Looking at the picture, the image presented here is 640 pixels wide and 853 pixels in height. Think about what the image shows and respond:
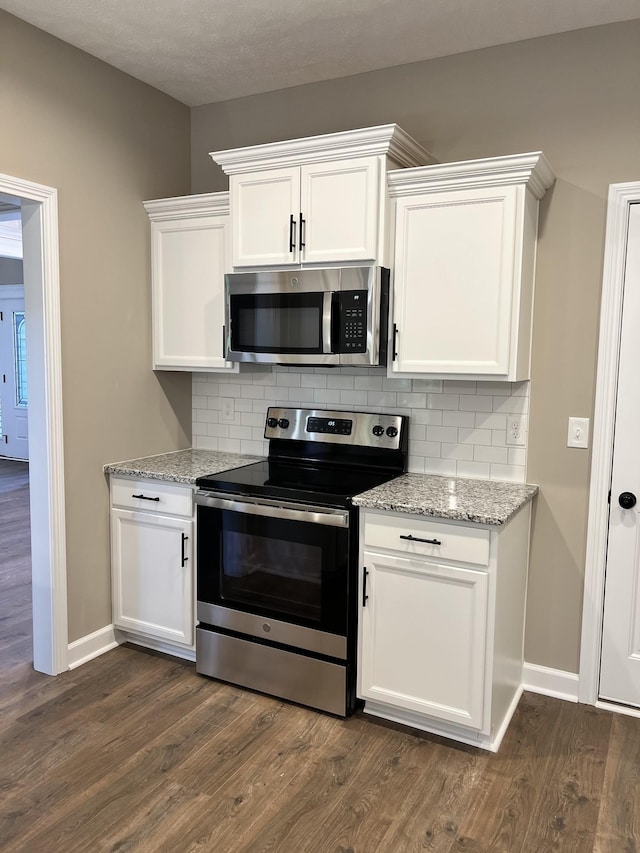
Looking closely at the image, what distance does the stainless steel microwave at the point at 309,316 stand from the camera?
2.65m

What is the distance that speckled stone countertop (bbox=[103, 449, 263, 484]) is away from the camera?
2966 millimetres

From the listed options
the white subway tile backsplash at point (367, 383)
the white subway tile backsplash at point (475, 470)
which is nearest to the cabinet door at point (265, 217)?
the white subway tile backsplash at point (367, 383)

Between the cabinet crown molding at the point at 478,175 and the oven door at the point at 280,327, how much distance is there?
526mm

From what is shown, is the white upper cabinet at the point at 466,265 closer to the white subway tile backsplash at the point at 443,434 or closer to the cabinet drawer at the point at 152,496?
the white subway tile backsplash at the point at 443,434

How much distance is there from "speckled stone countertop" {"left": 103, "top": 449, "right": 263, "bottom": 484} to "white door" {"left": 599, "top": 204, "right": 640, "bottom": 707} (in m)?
1.68

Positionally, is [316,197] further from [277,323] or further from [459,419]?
[459,419]

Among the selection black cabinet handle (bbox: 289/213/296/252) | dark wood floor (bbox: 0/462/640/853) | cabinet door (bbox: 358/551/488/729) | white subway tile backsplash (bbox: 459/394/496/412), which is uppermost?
black cabinet handle (bbox: 289/213/296/252)

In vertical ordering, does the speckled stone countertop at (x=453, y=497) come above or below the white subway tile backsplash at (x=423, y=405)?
below

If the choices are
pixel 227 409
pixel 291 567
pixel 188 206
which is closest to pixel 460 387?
pixel 291 567

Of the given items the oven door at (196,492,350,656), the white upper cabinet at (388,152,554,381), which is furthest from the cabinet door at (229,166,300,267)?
the oven door at (196,492,350,656)

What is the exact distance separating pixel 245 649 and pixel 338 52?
260cm

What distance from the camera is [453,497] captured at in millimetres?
2537

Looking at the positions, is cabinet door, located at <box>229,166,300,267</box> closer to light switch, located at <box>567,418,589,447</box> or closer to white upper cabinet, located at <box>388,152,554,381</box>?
white upper cabinet, located at <box>388,152,554,381</box>

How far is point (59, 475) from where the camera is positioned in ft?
9.43
